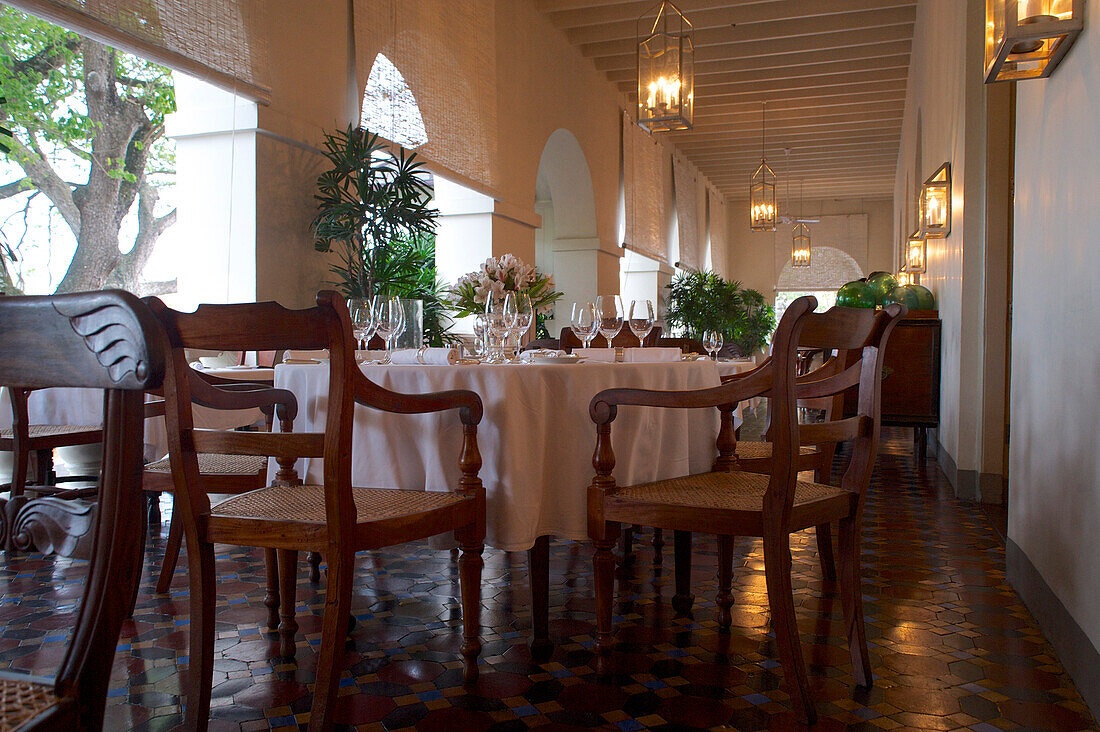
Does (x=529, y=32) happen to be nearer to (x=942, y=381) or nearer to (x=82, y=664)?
(x=942, y=381)

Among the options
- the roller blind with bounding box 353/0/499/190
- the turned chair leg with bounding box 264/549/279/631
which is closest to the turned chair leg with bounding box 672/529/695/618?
the turned chair leg with bounding box 264/549/279/631

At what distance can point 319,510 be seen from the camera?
1841 mm

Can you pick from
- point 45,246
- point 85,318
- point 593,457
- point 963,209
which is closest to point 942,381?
point 963,209

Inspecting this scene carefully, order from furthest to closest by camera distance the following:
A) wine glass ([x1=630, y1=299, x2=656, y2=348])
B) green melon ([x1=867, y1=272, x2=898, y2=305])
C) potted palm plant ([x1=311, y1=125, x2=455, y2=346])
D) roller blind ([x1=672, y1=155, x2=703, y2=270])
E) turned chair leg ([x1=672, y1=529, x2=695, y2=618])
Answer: roller blind ([x1=672, y1=155, x2=703, y2=270])
green melon ([x1=867, y1=272, x2=898, y2=305])
potted palm plant ([x1=311, y1=125, x2=455, y2=346])
wine glass ([x1=630, y1=299, x2=656, y2=348])
turned chair leg ([x1=672, y1=529, x2=695, y2=618])

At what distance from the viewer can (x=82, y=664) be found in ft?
2.65

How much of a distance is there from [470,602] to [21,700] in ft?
4.24

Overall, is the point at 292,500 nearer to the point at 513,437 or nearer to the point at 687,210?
the point at 513,437

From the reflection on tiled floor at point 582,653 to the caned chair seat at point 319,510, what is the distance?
1.38 ft

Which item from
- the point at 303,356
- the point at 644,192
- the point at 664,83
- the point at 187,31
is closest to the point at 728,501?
the point at 303,356

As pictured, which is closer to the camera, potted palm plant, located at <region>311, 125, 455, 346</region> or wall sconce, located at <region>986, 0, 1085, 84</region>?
wall sconce, located at <region>986, 0, 1085, 84</region>

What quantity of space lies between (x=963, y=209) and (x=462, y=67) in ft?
13.7

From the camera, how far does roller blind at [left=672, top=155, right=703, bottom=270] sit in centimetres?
1505

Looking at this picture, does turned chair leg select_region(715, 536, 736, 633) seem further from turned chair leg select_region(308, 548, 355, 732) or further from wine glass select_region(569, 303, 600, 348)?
turned chair leg select_region(308, 548, 355, 732)

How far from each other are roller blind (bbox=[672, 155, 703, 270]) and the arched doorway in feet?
15.0
